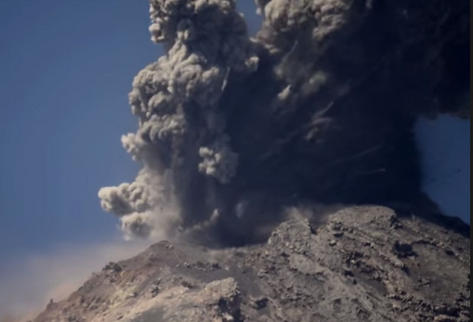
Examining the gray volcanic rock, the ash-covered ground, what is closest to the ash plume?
the ash-covered ground

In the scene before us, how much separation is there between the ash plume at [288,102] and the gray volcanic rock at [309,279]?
2902 millimetres

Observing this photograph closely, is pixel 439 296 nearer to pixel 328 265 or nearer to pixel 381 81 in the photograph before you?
pixel 328 265

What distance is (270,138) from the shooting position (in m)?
25.0

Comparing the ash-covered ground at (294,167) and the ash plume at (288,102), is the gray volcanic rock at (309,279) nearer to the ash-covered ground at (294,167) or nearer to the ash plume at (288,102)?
the ash-covered ground at (294,167)

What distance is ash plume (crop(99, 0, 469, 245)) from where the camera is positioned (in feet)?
72.4

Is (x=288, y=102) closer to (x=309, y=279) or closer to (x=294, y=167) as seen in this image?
(x=294, y=167)

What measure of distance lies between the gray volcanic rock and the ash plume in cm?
290

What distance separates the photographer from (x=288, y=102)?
23.9m

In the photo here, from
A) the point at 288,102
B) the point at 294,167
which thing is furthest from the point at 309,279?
the point at 288,102

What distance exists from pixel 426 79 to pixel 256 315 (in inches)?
531

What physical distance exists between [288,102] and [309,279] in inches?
339

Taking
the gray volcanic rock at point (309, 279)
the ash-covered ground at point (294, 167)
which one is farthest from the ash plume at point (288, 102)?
the gray volcanic rock at point (309, 279)

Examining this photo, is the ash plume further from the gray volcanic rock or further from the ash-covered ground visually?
the gray volcanic rock

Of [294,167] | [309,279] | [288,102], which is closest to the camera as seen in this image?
[309,279]
